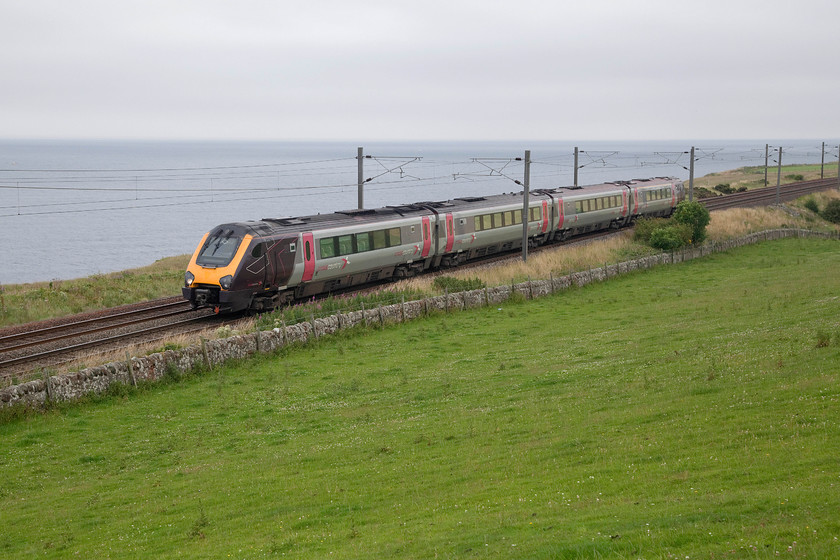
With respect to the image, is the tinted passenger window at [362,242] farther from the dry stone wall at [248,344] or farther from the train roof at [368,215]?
the dry stone wall at [248,344]

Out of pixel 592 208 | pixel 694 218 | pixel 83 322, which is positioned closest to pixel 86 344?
pixel 83 322

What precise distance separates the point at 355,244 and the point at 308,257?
2.77 meters

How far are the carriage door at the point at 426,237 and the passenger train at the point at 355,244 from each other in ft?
0.15

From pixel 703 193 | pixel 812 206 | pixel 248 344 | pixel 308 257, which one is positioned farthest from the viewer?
pixel 703 193

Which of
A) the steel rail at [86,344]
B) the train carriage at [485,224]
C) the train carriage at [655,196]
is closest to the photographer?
the steel rail at [86,344]

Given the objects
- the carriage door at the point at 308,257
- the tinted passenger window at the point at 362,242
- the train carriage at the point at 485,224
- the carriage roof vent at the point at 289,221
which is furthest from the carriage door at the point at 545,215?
the carriage door at the point at 308,257

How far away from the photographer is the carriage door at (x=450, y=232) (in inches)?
1523

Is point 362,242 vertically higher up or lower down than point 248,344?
higher up

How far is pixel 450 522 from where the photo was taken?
1058cm

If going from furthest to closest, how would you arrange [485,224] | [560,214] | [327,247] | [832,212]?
[832,212] < [560,214] < [485,224] < [327,247]

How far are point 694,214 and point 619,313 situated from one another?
22371 mm

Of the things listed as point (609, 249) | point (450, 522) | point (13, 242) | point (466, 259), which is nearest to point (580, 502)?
point (450, 522)

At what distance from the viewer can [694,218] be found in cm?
4972

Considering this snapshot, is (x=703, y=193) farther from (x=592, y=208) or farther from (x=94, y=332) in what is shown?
(x=94, y=332)
